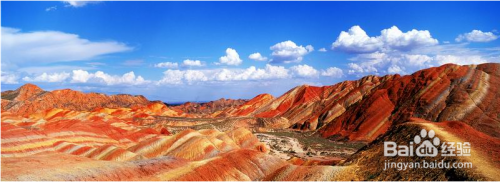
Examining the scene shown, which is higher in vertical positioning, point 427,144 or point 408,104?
point 408,104

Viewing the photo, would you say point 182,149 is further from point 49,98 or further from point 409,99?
point 49,98

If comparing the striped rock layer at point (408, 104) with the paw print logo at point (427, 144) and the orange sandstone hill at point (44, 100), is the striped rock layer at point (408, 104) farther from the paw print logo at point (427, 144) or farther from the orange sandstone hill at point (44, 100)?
the orange sandstone hill at point (44, 100)

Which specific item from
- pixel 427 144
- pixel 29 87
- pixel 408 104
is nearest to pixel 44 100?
pixel 29 87

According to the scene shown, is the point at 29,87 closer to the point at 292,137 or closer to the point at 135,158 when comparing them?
the point at 292,137

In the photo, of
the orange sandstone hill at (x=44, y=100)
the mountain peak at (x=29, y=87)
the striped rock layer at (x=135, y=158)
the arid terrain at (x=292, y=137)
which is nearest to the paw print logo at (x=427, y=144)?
the arid terrain at (x=292, y=137)

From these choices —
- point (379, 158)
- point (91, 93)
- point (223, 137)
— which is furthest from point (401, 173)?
point (91, 93)

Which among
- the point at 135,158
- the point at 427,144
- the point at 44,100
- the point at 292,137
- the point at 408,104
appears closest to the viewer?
the point at 427,144

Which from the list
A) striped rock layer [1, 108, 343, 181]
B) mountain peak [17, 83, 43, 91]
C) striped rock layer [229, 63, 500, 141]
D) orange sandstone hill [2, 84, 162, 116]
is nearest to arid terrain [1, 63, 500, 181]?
striped rock layer [1, 108, 343, 181]
